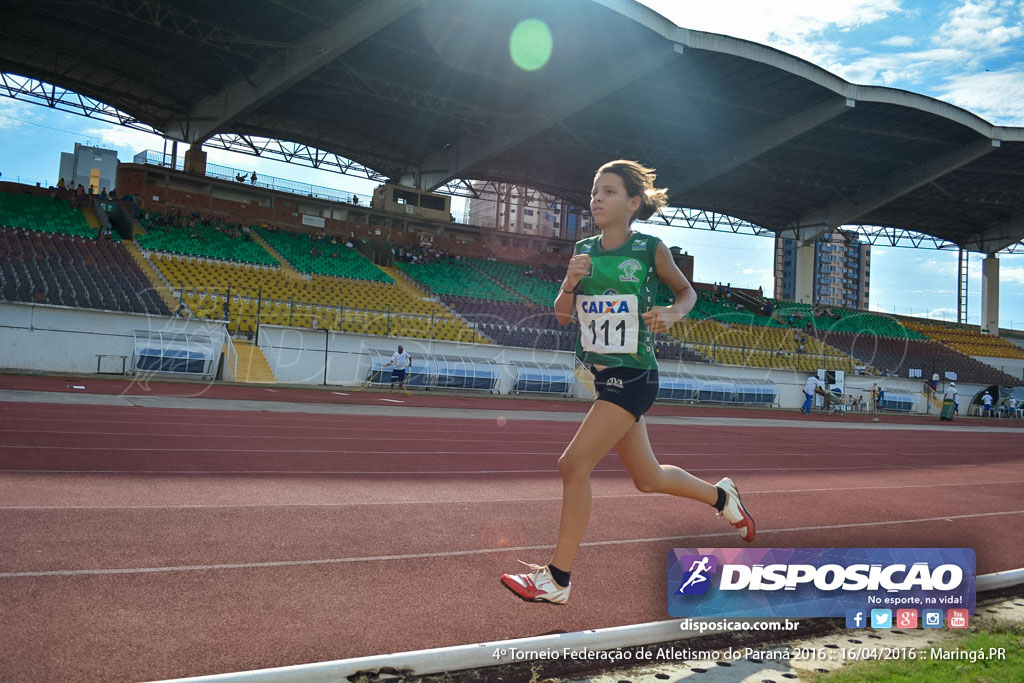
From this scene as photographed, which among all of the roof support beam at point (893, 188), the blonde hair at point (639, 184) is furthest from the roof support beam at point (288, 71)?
the roof support beam at point (893, 188)

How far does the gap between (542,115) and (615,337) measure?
31964 millimetres

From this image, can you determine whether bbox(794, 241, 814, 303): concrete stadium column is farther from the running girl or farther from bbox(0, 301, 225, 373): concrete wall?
the running girl

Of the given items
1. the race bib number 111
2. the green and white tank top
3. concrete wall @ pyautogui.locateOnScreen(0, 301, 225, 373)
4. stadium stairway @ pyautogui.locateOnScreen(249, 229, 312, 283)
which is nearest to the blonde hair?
the green and white tank top

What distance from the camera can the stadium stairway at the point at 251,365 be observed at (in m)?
22.5

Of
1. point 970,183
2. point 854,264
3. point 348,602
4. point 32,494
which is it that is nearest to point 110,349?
point 32,494

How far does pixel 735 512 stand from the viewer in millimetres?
4223

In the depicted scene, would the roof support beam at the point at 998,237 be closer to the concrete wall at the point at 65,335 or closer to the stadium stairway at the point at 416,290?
the stadium stairway at the point at 416,290

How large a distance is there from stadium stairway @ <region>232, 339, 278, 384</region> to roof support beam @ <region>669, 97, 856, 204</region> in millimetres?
24830

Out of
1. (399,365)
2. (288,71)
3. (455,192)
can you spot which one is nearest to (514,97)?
(288,71)

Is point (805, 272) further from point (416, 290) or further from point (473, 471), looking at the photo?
point (473, 471)

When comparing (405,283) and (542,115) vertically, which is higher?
(542,115)

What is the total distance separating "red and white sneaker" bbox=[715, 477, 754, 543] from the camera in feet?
13.8

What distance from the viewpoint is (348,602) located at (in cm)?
360

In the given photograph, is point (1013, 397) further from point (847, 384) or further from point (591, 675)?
point (591, 675)
